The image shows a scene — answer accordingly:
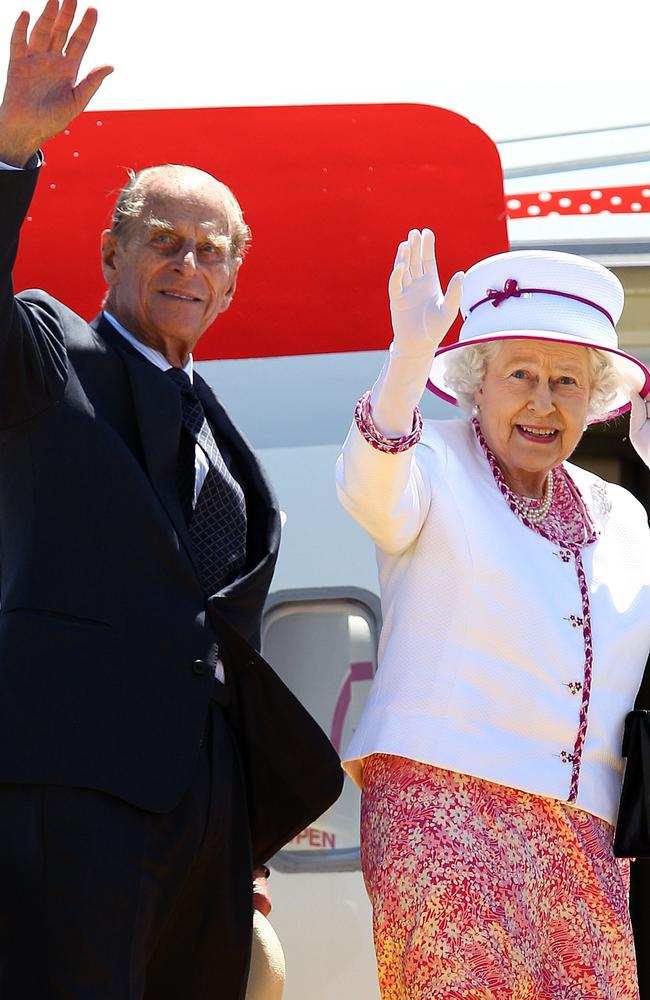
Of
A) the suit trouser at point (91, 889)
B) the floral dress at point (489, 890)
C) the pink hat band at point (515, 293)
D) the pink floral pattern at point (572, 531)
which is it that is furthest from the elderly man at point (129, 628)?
the pink hat band at point (515, 293)

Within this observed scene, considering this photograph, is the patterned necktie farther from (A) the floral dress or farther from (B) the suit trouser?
(A) the floral dress

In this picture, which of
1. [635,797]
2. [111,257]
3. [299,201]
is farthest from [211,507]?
[299,201]

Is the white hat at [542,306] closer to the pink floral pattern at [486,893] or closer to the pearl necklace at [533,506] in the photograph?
the pearl necklace at [533,506]

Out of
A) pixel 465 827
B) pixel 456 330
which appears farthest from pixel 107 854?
pixel 456 330

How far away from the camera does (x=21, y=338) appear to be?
2.32 meters

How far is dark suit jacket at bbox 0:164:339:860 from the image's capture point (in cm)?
231

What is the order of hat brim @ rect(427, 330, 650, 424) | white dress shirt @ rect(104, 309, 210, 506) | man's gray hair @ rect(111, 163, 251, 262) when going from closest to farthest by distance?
white dress shirt @ rect(104, 309, 210, 506), man's gray hair @ rect(111, 163, 251, 262), hat brim @ rect(427, 330, 650, 424)

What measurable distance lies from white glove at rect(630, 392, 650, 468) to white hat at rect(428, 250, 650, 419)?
0.25 ft

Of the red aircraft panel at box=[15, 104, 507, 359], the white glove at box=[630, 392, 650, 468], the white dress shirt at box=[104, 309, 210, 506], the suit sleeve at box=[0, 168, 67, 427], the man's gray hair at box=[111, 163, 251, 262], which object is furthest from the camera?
the red aircraft panel at box=[15, 104, 507, 359]

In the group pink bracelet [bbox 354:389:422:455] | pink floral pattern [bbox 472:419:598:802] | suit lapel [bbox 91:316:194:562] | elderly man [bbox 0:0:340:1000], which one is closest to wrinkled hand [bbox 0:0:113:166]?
elderly man [bbox 0:0:340:1000]

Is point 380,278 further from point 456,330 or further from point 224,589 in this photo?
point 224,589

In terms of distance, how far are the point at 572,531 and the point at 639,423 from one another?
367 mm

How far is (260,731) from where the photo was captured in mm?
2600

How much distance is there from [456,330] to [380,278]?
255 millimetres
